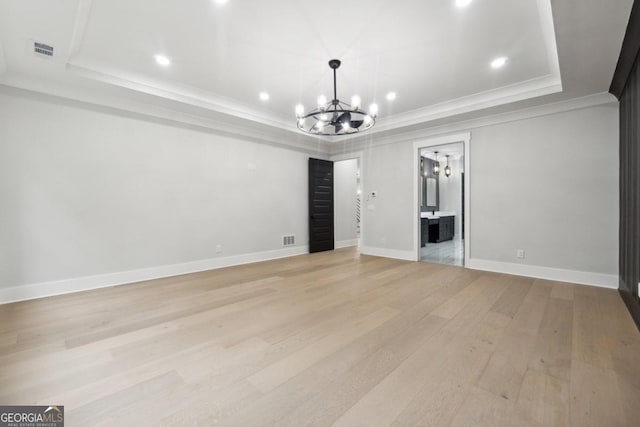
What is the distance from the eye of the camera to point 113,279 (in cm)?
394

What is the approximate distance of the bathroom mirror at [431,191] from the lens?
888cm

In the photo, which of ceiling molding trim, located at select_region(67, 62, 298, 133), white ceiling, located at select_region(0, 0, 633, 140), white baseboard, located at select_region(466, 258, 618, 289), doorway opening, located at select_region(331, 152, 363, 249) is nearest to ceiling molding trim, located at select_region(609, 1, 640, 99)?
white ceiling, located at select_region(0, 0, 633, 140)

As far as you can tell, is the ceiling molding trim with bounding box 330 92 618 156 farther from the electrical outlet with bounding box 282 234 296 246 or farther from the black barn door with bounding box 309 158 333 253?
the electrical outlet with bounding box 282 234 296 246

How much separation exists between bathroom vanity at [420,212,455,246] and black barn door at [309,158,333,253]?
270 cm

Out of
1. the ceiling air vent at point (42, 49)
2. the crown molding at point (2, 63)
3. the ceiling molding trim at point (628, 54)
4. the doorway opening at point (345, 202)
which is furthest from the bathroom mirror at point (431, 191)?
the crown molding at point (2, 63)

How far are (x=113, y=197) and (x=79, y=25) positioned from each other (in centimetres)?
225

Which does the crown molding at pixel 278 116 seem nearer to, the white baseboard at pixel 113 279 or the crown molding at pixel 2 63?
the crown molding at pixel 2 63

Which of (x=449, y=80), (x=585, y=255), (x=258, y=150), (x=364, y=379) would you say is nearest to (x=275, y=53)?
(x=449, y=80)

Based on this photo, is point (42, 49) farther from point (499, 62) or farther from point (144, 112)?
point (499, 62)

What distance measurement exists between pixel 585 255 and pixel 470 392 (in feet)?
12.4

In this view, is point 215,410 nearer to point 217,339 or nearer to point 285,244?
point 217,339

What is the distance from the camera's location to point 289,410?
149 cm

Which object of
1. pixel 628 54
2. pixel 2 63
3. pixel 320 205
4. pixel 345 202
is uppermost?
pixel 2 63

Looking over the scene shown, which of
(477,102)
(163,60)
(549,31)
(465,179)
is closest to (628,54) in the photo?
(549,31)
